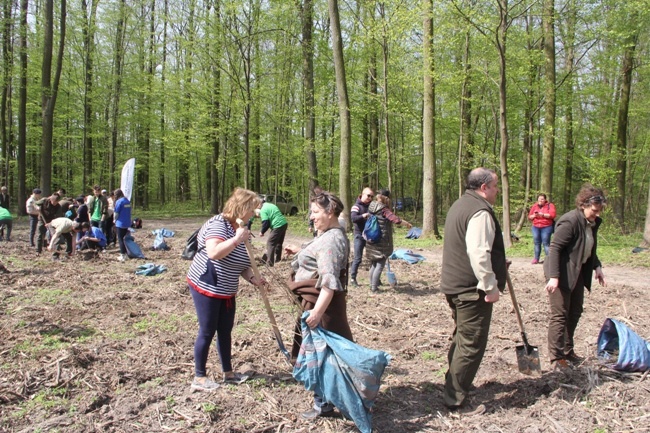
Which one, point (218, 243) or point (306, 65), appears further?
point (306, 65)

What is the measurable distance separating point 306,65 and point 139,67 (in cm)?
1380

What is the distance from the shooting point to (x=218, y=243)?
3.47 metres

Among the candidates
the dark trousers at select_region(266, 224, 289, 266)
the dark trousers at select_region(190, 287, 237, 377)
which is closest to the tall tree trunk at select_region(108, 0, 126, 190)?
the dark trousers at select_region(266, 224, 289, 266)

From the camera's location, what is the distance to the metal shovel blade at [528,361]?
4129 millimetres

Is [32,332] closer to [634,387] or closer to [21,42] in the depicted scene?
[634,387]

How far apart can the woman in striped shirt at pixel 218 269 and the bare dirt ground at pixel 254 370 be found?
52 cm

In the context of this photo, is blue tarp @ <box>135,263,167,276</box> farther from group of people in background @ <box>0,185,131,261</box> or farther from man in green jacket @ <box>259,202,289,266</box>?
man in green jacket @ <box>259,202,289,266</box>

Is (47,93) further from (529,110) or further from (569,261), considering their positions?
(569,261)

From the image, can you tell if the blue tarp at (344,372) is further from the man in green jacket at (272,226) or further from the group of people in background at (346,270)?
the man in green jacket at (272,226)

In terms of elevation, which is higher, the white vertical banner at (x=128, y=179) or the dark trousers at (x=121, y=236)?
the white vertical banner at (x=128, y=179)

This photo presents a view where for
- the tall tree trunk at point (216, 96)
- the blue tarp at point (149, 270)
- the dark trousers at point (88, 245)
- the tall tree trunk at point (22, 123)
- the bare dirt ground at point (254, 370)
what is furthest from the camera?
the tall tree trunk at point (22, 123)

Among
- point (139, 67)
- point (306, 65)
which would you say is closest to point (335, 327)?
point (306, 65)

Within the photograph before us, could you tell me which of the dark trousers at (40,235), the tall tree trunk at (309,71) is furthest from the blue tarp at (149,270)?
the tall tree trunk at (309,71)

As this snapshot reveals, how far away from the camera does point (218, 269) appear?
3619mm
